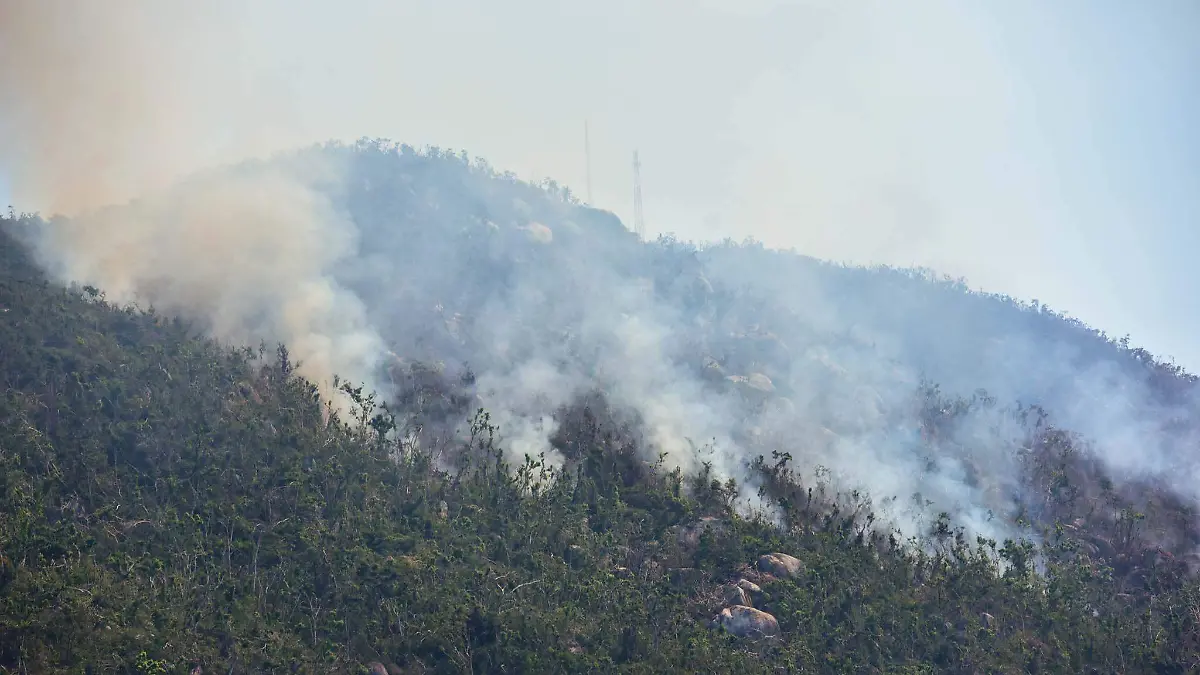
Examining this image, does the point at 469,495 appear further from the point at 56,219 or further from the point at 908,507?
the point at 56,219

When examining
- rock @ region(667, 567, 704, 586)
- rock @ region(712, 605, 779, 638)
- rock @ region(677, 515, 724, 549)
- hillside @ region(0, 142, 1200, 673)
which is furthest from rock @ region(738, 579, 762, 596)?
rock @ region(677, 515, 724, 549)

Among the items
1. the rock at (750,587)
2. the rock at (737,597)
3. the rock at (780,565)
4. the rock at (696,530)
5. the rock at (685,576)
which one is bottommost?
the rock at (737,597)

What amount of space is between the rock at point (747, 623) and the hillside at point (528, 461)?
0.91 m

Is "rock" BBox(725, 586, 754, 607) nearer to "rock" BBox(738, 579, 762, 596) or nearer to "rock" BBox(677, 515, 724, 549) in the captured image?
"rock" BBox(738, 579, 762, 596)

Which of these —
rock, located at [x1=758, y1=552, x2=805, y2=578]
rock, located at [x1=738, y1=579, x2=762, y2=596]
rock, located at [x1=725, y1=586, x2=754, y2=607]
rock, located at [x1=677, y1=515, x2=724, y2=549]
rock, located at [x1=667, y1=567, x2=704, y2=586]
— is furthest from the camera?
rock, located at [x1=677, y1=515, x2=724, y2=549]

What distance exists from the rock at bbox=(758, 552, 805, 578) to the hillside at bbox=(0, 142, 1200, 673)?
0.39m

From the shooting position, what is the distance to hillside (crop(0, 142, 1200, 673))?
79.6 meters

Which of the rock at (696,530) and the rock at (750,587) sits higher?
the rock at (696,530)

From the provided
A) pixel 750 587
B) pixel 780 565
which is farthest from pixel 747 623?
pixel 780 565

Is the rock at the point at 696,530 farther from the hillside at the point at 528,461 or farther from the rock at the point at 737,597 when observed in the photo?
the rock at the point at 737,597

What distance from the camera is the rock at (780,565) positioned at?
3676 inches

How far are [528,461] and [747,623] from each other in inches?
1114

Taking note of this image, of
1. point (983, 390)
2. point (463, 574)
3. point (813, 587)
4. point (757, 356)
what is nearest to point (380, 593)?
point (463, 574)

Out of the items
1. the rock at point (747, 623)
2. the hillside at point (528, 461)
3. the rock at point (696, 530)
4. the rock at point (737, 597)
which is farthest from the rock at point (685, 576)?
the rock at point (747, 623)
